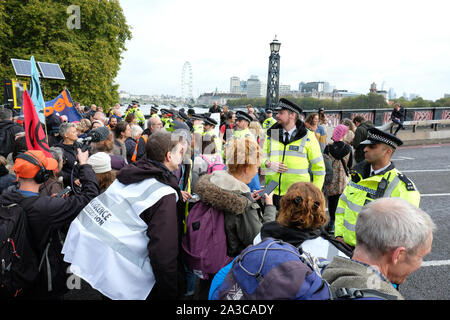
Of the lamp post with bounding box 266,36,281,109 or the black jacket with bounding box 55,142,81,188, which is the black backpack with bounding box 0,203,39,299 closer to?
the black jacket with bounding box 55,142,81,188

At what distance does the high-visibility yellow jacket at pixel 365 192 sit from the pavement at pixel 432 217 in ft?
4.73

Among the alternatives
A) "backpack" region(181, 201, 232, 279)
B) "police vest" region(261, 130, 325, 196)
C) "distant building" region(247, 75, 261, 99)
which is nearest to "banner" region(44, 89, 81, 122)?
"police vest" region(261, 130, 325, 196)

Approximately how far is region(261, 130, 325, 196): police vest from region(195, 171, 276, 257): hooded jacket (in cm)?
187

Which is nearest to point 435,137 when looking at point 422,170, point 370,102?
point 422,170

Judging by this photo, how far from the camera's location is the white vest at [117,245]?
2145mm

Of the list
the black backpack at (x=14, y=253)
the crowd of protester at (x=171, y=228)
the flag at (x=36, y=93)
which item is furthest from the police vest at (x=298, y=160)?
the flag at (x=36, y=93)

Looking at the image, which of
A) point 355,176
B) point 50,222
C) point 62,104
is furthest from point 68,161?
point 62,104

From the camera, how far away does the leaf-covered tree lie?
1939 cm

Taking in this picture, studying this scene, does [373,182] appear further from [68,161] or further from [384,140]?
[68,161]

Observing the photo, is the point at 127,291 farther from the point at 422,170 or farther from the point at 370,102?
the point at 370,102

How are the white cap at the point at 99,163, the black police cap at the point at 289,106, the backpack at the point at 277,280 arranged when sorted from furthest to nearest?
the black police cap at the point at 289,106 < the white cap at the point at 99,163 < the backpack at the point at 277,280

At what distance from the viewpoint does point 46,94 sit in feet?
65.7

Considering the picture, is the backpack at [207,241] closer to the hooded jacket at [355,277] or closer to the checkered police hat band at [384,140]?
the hooded jacket at [355,277]

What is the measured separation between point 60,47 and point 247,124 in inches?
700
